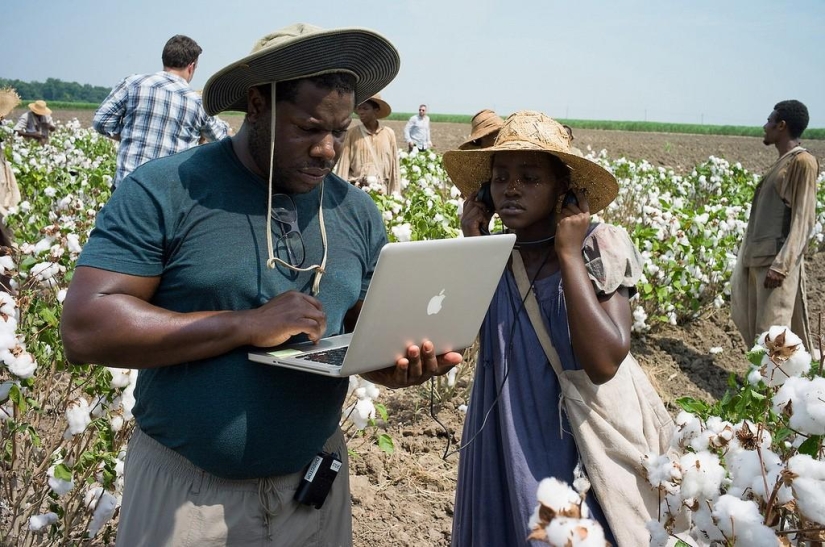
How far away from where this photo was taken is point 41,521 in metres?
2.29

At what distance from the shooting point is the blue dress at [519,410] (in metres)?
1.93

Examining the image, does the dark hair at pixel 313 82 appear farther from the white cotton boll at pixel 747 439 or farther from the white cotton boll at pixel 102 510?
the white cotton boll at pixel 102 510

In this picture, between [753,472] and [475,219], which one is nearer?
[753,472]

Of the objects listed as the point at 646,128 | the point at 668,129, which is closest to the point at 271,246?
the point at 646,128

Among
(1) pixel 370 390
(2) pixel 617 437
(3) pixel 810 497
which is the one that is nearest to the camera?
(3) pixel 810 497

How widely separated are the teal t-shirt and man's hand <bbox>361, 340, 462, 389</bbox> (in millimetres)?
160

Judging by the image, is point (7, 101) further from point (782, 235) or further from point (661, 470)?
point (782, 235)

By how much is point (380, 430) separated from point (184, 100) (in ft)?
8.20

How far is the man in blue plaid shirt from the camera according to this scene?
16.2ft

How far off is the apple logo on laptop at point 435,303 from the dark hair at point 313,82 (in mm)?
459

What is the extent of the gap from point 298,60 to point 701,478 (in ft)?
3.43

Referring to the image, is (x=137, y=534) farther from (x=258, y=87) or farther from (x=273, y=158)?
(x=258, y=87)

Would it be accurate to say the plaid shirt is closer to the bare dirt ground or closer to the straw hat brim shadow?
the bare dirt ground

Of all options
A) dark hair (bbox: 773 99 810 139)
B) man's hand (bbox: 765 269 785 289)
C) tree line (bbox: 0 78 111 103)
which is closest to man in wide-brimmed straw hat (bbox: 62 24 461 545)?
man's hand (bbox: 765 269 785 289)
